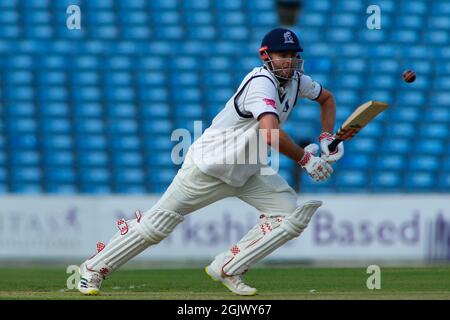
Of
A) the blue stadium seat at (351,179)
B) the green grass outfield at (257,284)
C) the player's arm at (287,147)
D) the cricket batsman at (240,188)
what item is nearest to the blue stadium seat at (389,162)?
the blue stadium seat at (351,179)

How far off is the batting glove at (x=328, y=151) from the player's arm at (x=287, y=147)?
0.83ft

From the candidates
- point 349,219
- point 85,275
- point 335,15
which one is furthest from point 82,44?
point 85,275

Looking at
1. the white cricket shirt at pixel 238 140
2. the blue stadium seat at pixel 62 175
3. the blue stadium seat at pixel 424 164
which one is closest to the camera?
the white cricket shirt at pixel 238 140

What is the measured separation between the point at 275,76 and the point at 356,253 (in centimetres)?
498

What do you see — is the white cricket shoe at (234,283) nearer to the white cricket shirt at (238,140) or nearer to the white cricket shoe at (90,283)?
the white cricket shirt at (238,140)

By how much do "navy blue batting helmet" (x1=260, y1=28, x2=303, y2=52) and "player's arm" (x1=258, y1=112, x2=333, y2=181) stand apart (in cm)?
49

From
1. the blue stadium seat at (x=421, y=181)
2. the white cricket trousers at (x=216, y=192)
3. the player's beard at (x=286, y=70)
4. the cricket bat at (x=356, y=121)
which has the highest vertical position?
the player's beard at (x=286, y=70)

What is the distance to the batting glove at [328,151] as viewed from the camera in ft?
19.8

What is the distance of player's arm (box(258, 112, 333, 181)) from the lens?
5.55 meters

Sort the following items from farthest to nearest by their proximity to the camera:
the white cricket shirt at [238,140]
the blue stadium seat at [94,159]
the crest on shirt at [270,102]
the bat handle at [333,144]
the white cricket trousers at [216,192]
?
the blue stadium seat at [94,159] < the bat handle at [333,144] < the white cricket trousers at [216,192] < the white cricket shirt at [238,140] < the crest on shirt at [270,102]

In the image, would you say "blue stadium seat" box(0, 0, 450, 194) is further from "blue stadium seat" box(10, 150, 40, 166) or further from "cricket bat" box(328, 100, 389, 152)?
"cricket bat" box(328, 100, 389, 152)

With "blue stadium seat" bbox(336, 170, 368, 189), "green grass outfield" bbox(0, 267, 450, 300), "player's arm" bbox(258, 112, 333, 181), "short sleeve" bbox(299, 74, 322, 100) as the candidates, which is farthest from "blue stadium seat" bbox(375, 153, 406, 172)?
"player's arm" bbox(258, 112, 333, 181)

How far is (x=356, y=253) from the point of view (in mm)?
10570
